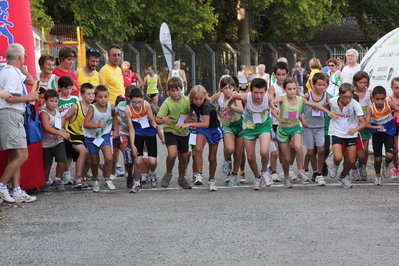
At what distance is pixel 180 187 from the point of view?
10.7 m

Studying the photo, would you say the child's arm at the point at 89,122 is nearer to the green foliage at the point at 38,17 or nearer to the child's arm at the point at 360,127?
the child's arm at the point at 360,127

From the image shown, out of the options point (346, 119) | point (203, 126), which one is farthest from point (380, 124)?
point (203, 126)

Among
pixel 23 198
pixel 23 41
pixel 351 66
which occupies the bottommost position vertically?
pixel 23 198

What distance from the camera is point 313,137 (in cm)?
1087

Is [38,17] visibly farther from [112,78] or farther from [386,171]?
[386,171]

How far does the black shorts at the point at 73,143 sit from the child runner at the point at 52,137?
22 cm

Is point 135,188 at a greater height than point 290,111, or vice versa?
point 290,111

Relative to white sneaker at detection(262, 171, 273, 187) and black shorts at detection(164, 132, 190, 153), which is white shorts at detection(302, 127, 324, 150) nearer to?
→ white sneaker at detection(262, 171, 273, 187)

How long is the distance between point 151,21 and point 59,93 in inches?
965

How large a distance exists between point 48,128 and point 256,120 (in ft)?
9.41

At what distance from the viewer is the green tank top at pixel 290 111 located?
1047 cm

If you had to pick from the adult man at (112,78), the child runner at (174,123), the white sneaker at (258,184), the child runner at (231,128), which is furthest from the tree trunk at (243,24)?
the white sneaker at (258,184)

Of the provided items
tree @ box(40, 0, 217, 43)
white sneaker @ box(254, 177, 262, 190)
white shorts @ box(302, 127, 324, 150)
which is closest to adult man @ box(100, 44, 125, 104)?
white sneaker @ box(254, 177, 262, 190)

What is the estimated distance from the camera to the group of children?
1020cm
